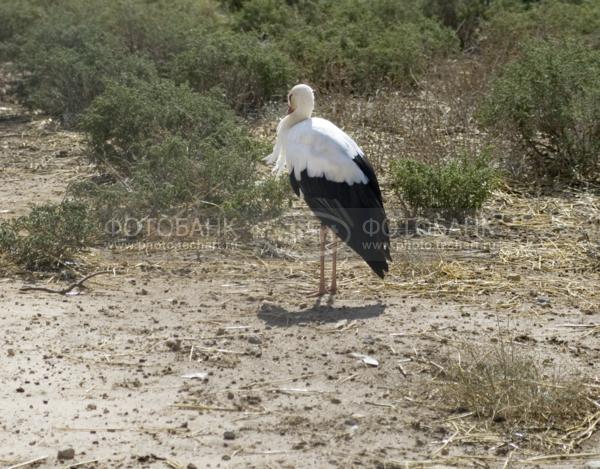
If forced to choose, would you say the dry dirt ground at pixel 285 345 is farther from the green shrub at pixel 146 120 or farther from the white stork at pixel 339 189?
the green shrub at pixel 146 120

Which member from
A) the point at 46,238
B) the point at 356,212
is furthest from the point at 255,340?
the point at 46,238

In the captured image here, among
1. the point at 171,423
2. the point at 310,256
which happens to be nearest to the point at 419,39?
the point at 310,256

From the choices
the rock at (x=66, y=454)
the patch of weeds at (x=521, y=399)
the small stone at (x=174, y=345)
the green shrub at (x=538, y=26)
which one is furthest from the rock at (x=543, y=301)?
the green shrub at (x=538, y=26)

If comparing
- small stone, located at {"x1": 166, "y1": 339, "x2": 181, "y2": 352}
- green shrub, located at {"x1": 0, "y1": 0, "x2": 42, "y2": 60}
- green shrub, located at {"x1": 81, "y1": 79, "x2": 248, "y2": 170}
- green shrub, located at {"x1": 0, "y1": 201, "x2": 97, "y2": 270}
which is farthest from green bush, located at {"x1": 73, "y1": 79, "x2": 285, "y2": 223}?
green shrub, located at {"x1": 0, "y1": 0, "x2": 42, "y2": 60}

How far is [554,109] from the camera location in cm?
1001

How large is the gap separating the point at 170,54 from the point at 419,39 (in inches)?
131

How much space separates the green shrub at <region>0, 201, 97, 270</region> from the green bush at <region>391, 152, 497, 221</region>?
2807mm

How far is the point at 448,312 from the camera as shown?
7.21m

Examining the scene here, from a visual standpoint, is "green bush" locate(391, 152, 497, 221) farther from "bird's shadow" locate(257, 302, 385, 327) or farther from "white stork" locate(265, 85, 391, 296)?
"bird's shadow" locate(257, 302, 385, 327)

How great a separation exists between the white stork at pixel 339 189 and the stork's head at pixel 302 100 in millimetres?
190

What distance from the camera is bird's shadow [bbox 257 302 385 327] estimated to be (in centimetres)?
706

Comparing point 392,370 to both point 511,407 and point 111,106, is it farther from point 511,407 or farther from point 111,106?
point 111,106

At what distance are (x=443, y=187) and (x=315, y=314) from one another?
241 cm

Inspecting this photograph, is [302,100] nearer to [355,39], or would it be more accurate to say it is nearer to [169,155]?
[169,155]
